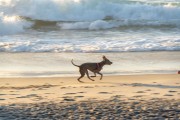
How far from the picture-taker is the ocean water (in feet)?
46.2

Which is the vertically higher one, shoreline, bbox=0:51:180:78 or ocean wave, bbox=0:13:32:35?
ocean wave, bbox=0:13:32:35

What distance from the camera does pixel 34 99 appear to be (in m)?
7.76

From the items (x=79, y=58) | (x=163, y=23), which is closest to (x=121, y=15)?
(x=163, y=23)

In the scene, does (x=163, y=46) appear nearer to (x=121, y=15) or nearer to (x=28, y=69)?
(x=28, y=69)

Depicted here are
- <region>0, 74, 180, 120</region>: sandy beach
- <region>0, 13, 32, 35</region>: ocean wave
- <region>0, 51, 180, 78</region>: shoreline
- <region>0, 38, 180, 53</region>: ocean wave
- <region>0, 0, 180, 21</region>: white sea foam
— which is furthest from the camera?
<region>0, 0, 180, 21</region>: white sea foam

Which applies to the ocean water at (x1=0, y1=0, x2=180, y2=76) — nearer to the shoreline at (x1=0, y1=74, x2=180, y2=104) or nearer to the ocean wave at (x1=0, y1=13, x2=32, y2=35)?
the ocean wave at (x1=0, y1=13, x2=32, y2=35)

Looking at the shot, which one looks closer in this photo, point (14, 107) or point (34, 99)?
point (14, 107)

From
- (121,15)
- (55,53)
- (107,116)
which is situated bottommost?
(107,116)

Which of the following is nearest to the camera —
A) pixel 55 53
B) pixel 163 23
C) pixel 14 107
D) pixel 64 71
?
pixel 14 107

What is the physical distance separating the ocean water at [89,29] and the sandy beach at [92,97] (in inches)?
49.9

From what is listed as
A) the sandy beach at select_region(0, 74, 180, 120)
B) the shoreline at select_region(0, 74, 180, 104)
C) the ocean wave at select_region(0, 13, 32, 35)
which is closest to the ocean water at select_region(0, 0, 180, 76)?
the ocean wave at select_region(0, 13, 32, 35)

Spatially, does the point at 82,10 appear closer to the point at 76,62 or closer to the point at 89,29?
the point at 89,29

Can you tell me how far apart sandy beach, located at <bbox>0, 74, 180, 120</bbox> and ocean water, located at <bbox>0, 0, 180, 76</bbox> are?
4.16ft

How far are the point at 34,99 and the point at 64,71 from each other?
11.0 feet
